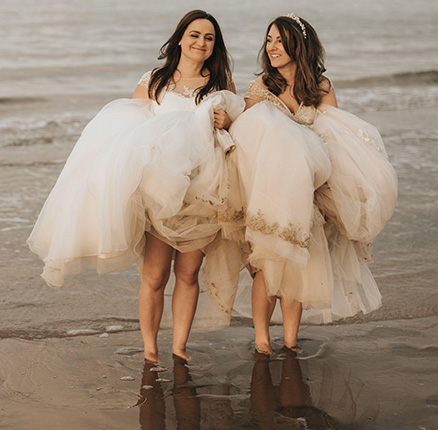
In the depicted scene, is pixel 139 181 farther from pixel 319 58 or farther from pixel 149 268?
pixel 319 58

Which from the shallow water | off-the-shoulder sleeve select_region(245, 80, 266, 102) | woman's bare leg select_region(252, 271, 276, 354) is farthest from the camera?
the shallow water

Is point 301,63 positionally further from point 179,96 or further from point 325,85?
point 179,96

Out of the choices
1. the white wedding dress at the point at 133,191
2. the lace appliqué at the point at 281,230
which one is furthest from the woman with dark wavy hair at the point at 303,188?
the white wedding dress at the point at 133,191

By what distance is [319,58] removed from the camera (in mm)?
4383

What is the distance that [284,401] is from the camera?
12.4 ft

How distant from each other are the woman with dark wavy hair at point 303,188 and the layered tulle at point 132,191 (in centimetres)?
20

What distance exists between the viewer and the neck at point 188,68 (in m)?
4.32

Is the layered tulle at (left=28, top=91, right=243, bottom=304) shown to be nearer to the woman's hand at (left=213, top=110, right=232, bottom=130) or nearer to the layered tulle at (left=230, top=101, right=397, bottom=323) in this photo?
the woman's hand at (left=213, top=110, right=232, bottom=130)

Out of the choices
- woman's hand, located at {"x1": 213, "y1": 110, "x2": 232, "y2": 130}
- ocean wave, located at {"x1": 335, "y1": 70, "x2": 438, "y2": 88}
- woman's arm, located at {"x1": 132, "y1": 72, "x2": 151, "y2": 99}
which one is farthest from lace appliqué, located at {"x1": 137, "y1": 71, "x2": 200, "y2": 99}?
ocean wave, located at {"x1": 335, "y1": 70, "x2": 438, "y2": 88}

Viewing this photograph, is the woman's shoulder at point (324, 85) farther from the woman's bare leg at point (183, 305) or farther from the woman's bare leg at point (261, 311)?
the woman's bare leg at point (183, 305)

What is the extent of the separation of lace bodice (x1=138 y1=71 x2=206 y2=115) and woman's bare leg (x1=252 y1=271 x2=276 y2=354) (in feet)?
3.64

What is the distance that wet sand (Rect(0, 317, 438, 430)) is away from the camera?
356 centimetres

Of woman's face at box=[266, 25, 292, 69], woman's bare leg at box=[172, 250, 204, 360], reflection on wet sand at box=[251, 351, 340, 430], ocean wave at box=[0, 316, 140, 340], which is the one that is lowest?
ocean wave at box=[0, 316, 140, 340]

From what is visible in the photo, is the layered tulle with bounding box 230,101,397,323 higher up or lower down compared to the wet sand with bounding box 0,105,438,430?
higher up
